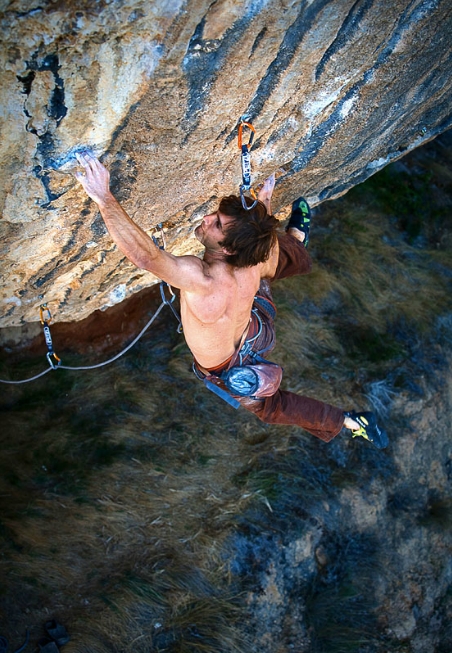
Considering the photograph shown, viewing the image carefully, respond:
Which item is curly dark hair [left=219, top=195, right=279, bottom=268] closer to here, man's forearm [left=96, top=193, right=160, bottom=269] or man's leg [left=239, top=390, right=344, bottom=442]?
man's forearm [left=96, top=193, right=160, bottom=269]

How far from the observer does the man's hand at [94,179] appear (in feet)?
7.14

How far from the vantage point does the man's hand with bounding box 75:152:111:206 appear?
218 cm

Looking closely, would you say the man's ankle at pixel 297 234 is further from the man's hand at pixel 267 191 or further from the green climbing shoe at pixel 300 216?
the man's hand at pixel 267 191

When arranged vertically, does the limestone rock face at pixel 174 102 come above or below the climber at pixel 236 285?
above

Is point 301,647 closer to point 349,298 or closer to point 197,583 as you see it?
point 197,583

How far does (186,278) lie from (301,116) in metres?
0.96

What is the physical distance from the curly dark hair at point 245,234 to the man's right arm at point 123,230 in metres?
0.32

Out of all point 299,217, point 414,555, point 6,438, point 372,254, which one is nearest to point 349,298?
point 372,254

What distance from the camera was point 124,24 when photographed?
1726mm

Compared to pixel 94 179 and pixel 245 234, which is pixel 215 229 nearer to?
pixel 245 234

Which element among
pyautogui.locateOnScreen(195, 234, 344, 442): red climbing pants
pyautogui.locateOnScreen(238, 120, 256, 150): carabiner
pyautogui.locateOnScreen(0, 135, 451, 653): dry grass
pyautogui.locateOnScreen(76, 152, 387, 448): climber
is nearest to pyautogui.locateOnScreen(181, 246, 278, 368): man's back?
pyautogui.locateOnScreen(76, 152, 387, 448): climber

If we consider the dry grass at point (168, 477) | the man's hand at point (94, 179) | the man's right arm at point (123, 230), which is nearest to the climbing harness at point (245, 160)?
the man's right arm at point (123, 230)

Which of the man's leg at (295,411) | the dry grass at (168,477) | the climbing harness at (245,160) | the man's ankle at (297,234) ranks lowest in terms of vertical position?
the dry grass at (168,477)

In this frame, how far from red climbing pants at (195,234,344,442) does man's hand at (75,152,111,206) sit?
1.37 meters
